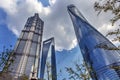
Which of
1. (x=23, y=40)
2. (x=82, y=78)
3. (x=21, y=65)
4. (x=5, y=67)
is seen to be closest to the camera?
(x=5, y=67)

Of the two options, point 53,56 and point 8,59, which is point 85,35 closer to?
point 53,56

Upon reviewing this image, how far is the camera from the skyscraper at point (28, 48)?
423 ft

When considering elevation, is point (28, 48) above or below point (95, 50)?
above

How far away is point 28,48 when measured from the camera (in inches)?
5295

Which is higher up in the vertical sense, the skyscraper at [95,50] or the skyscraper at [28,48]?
the skyscraper at [28,48]

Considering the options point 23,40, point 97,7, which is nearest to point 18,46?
point 23,40

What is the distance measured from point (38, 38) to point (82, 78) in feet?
395

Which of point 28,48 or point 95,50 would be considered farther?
point 28,48

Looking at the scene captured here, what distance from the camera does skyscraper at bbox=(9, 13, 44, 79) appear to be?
129 m

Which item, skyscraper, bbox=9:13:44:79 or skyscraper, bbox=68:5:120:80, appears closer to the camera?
skyscraper, bbox=68:5:120:80

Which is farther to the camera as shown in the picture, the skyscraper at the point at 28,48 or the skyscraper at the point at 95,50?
the skyscraper at the point at 28,48

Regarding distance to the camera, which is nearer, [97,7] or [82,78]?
[97,7]

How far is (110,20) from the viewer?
9391mm

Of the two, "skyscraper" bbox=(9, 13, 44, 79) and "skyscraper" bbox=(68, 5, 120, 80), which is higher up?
"skyscraper" bbox=(9, 13, 44, 79)
